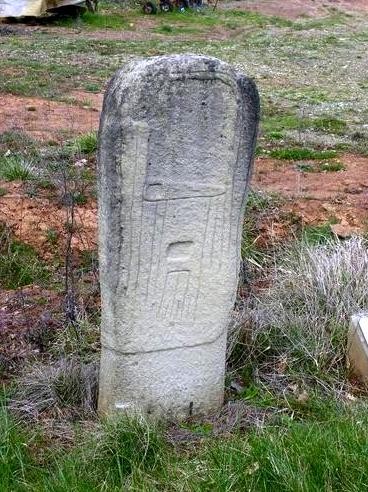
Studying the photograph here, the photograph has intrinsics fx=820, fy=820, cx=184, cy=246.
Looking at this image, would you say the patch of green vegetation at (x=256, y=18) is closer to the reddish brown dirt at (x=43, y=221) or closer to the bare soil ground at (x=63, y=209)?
the bare soil ground at (x=63, y=209)

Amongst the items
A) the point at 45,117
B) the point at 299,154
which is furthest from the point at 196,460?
the point at 45,117

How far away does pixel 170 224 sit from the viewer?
135 inches

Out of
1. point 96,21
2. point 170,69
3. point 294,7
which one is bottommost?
point 294,7

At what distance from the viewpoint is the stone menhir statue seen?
3234 millimetres

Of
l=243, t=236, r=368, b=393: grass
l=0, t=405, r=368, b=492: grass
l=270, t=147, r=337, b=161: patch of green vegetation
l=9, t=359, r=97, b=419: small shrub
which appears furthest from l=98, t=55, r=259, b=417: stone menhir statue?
l=270, t=147, r=337, b=161: patch of green vegetation

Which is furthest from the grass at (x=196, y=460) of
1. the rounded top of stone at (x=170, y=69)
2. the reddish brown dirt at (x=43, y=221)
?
the reddish brown dirt at (x=43, y=221)

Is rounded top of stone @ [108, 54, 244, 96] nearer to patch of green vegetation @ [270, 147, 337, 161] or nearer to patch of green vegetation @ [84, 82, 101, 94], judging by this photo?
patch of green vegetation @ [270, 147, 337, 161]

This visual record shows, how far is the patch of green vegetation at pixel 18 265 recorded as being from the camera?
18.1 feet

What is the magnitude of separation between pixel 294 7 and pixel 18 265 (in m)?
20.2

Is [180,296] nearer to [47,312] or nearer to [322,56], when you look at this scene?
[47,312]

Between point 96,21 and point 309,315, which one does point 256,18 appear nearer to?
point 96,21

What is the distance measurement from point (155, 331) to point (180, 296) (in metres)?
0.19

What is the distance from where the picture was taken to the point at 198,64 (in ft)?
10.7

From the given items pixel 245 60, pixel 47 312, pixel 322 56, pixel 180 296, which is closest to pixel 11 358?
pixel 47 312
